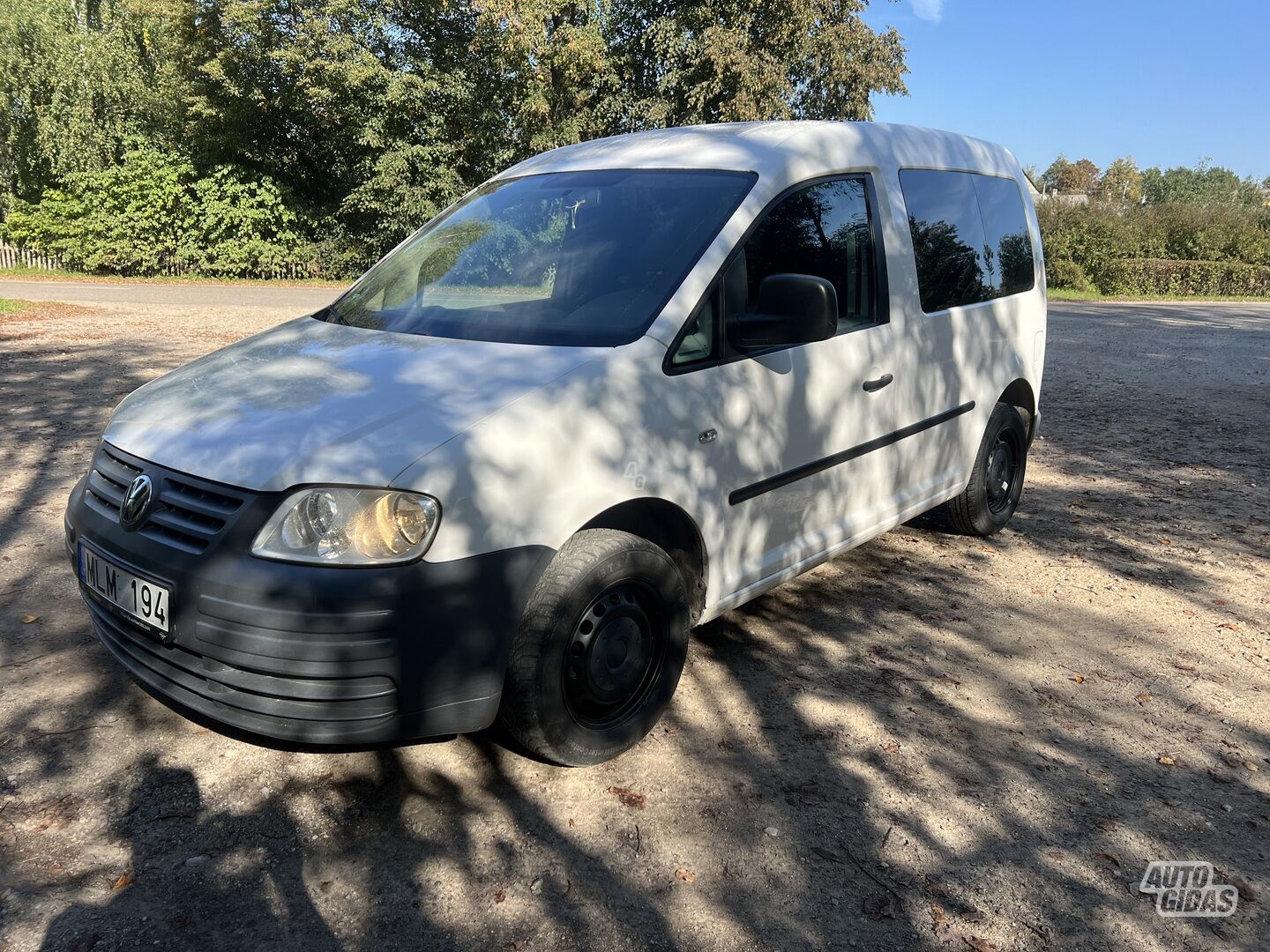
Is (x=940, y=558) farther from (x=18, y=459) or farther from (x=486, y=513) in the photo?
(x=18, y=459)

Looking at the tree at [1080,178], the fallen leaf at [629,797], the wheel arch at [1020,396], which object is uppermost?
the tree at [1080,178]

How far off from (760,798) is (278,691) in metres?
1.48

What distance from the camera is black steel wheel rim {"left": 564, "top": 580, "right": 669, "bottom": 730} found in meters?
2.97

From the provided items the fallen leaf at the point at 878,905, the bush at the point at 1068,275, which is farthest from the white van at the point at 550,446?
the bush at the point at 1068,275

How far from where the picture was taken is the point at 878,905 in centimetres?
257

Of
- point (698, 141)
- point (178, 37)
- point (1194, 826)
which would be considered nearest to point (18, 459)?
point (698, 141)

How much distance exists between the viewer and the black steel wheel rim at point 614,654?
117 inches

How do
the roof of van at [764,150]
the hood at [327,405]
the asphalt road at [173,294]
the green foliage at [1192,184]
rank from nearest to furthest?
1. the hood at [327,405]
2. the roof of van at [764,150]
3. the asphalt road at [173,294]
4. the green foliage at [1192,184]

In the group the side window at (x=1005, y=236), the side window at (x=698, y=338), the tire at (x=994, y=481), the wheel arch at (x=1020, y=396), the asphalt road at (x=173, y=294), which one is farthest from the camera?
the asphalt road at (x=173, y=294)

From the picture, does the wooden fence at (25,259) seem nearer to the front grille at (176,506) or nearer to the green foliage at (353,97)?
the green foliage at (353,97)

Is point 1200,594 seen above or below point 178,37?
below

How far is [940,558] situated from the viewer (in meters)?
Answer: 5.25

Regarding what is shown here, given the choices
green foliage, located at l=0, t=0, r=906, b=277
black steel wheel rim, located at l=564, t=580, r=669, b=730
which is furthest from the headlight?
green foliage, located at l=0, t=0, r=906, b=277

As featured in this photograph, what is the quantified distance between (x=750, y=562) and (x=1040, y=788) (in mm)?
1203
